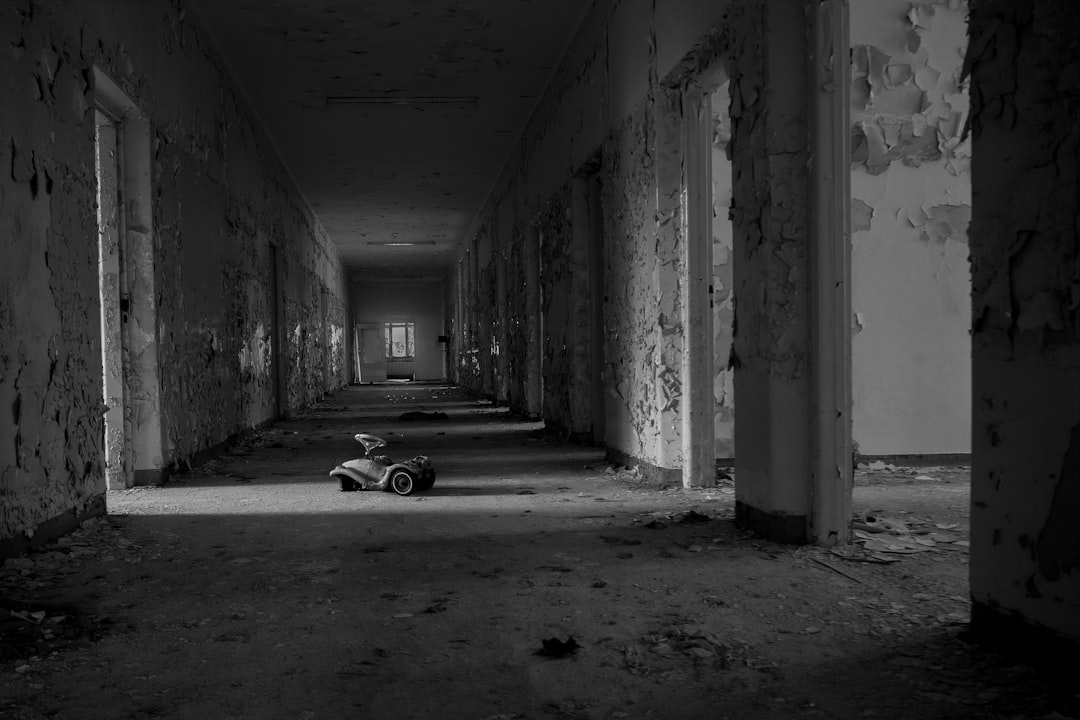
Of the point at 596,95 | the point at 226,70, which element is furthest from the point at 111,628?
the point at 226,70

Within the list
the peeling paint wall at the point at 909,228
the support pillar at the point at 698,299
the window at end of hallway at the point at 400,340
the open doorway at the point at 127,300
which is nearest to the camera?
the support pillar at the point at 698,299

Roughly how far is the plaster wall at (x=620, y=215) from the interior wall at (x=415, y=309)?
18297 millimetres

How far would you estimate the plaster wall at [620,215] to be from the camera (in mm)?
4887

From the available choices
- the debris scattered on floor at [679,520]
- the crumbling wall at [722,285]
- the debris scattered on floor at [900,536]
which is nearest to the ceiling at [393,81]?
the crumbling wall at [722,285]

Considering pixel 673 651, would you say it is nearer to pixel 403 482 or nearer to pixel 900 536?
pixel 900 536

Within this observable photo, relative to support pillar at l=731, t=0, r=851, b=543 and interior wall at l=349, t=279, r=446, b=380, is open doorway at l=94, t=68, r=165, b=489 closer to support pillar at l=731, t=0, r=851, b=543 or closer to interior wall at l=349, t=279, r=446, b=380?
support pillar at l=731, t=0, r=851, b=543

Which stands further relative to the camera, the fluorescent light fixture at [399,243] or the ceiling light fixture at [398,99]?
the fluorescent light fixture at [399,243]

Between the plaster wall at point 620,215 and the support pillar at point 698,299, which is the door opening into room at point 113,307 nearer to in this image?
the plaster wall at point 620,215

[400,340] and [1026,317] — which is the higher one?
[400,340]

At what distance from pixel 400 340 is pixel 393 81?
74.6ft

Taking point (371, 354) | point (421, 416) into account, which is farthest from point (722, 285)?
point (371, 354)

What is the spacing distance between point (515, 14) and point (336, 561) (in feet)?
16.1

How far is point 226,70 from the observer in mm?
7605

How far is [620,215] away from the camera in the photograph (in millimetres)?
5871
